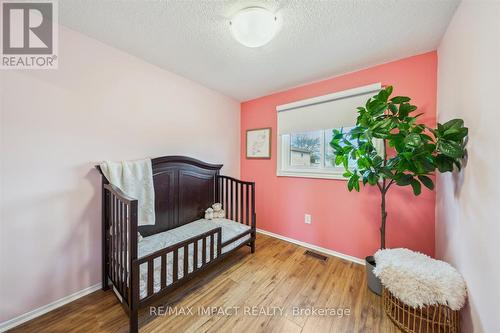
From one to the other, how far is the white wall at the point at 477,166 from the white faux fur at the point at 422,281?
2.8 inches

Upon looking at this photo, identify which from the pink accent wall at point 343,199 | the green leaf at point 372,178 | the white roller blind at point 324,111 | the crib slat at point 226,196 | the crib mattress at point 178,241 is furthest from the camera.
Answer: the crib slat at point 226,196

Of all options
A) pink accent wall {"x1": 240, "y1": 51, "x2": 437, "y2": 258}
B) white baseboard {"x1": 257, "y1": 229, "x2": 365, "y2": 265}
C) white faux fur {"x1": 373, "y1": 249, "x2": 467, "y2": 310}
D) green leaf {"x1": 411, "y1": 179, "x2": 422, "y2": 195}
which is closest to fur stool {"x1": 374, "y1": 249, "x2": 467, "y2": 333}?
white faux fur {"x1": 373, "y1": 249, "x2": 467, "y2": 310}

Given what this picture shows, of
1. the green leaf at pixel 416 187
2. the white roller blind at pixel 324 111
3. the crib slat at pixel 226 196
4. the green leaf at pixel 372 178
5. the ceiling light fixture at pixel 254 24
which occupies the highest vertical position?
the ceiling light fixture at pixel 254 24

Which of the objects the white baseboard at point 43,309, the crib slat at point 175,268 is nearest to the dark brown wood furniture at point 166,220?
the crib slat at point 175,268

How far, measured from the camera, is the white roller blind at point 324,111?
1899mm

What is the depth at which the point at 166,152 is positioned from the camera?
6.72ft

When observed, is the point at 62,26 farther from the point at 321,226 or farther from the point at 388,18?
the point at 321,226

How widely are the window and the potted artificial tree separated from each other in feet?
1.46

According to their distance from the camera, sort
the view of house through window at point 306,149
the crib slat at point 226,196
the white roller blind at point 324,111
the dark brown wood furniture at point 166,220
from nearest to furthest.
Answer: the dark brown wood furniture at point 166,220 < the white roller blind at point 324,111 < the view of house through window at point 306,149 < the crib slat at point 226,196

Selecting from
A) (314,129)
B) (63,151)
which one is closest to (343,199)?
(314,129)

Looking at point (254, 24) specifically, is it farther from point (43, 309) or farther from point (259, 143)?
point (43, 309)

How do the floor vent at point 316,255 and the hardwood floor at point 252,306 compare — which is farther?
the floor vent at point 316,255

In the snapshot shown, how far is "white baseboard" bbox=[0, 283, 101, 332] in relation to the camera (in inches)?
45.6

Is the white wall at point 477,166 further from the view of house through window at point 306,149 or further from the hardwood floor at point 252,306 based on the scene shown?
the view of house through window at point 306,149
